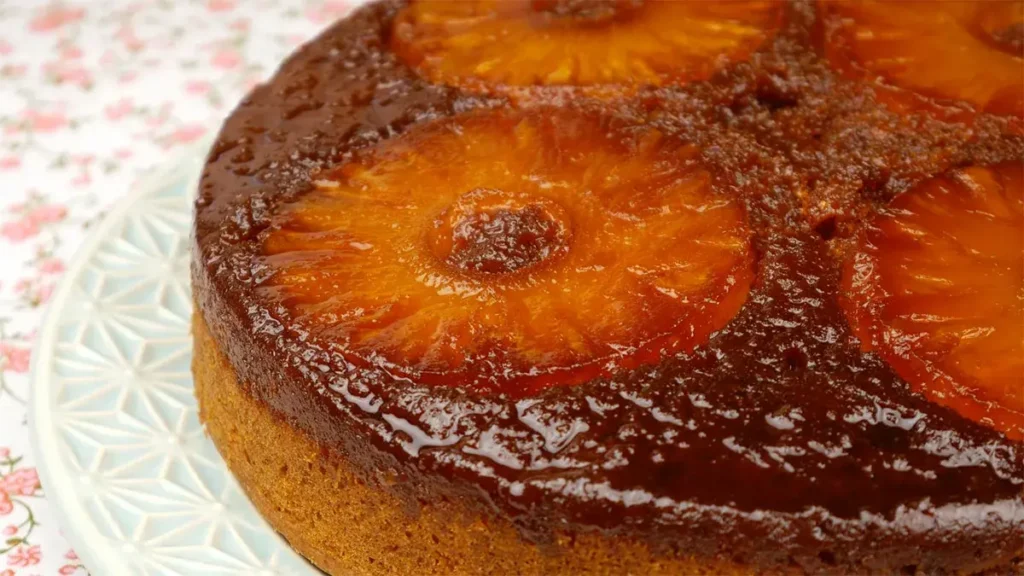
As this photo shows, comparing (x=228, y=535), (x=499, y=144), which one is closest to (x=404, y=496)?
(x=228, y=535)

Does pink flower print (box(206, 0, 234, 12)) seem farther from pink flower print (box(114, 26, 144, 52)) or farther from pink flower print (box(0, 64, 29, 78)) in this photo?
pink flower print (box(0, 64, 29, 78))

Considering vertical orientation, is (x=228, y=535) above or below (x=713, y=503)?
below

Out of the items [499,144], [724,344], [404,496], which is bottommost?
[404,496]

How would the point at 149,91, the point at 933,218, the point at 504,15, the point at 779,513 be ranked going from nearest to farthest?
the point at 779,513, the point at 933,218, the point at 504,15, the point at 149,91

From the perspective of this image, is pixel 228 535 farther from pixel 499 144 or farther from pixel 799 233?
pixel 799 233

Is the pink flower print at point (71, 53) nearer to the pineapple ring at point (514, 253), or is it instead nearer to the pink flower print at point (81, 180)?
the pink flower print at point (81, 180)

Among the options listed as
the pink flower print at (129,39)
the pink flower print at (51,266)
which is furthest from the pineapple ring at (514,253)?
the pink flower print at (129,39)

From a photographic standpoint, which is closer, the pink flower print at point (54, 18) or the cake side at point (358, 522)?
the cake side at point (358, 522)

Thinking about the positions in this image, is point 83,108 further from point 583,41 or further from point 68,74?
point 583,41

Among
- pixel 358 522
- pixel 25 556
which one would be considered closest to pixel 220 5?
pixel 25 556
